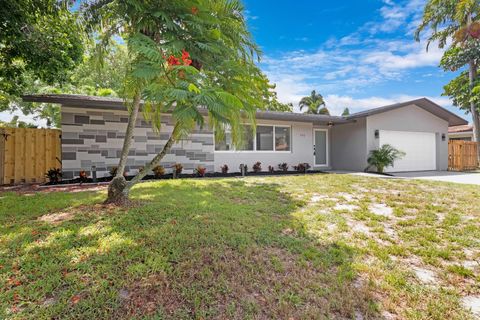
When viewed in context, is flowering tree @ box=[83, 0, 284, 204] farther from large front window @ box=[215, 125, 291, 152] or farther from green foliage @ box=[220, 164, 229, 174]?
large front window @ box=[215, 125, 291, 152]

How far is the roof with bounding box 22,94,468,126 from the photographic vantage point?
25.0 feet

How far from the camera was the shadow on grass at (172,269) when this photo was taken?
2172mm

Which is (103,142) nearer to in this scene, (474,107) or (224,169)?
(224,169)

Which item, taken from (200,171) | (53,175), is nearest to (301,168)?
(200,171)

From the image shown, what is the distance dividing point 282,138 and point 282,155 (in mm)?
894

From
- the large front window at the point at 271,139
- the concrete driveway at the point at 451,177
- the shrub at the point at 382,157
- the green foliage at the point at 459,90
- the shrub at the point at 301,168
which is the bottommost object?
the concrete driveway at the point at 451,177

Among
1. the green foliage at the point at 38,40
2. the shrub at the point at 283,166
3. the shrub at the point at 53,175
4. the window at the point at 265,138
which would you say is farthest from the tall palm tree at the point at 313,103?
the shrub at the point at 53,175

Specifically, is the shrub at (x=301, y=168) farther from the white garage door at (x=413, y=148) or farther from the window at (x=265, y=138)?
the white garage door at (x=413, y=148)

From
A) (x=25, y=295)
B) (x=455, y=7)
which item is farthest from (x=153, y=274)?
(x=455, y=7)

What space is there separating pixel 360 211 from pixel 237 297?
148 inches

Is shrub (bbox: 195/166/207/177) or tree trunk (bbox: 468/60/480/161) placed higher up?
tree trunk (bbox: 468/60/480/161)

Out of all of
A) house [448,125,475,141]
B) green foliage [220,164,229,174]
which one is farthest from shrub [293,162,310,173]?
house [448,125,475,141]

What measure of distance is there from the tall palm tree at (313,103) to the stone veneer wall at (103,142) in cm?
2734

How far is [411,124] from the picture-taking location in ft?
45.1
